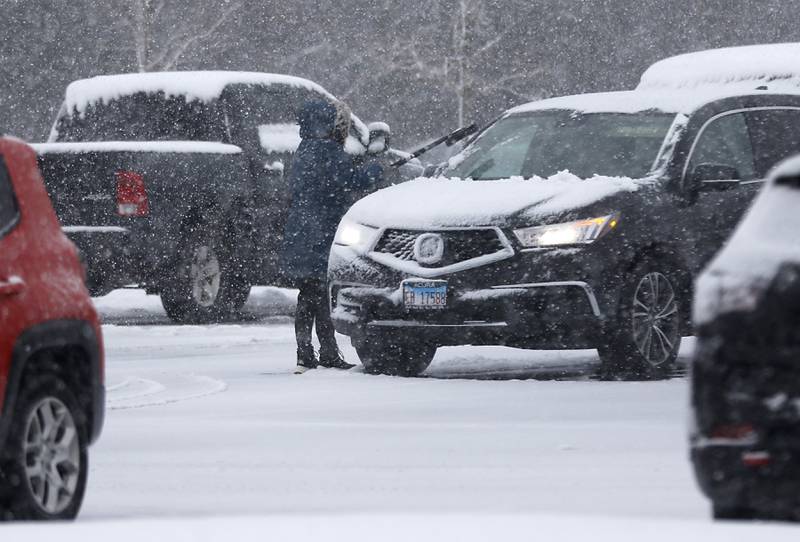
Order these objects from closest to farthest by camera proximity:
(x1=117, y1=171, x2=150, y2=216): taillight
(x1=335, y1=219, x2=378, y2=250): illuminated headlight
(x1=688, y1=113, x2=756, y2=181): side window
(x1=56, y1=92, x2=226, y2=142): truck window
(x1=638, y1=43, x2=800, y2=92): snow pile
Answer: (x1=335, y1=219, x2=378, y2=250): illuminated headlight, (x1=688, y1=113, x2=756, y2=181): side window, (x1=117, y1=171, x2=150, y2=216): taillight, (x1=56, y1=92, x2=226, y2=142): truck window, (x1=638, y1=43, x2=800, y2=92): snow pile

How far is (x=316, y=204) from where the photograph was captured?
14164 millimetres

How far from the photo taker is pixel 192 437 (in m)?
10.4

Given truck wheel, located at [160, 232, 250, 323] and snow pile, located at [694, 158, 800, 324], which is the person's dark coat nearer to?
truck wheel, located at [160, 232, 250, 323]

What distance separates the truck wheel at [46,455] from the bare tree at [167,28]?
3133cm

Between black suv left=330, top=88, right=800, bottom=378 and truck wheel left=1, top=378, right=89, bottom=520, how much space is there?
536 centimetres

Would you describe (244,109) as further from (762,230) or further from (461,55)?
(461,55)

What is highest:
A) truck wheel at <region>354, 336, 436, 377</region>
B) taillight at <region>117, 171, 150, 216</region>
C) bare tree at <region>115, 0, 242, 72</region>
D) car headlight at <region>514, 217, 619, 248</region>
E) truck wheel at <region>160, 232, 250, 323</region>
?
car headlight at <region>514, 217, 619, 248</region>

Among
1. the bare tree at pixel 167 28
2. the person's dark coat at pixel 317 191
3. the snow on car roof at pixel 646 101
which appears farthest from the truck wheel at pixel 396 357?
the bare tree at pixel 167 28

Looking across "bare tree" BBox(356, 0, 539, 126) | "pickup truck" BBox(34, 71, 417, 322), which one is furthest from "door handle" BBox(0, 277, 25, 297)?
"bare tree" BBox(356, 0, 539, 126)

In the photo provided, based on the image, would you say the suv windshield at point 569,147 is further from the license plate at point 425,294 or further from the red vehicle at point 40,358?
the red vehicle at point 40,358

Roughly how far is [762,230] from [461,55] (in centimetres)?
3577

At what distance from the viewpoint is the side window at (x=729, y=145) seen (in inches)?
550

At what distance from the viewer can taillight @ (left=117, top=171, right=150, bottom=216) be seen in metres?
17.2

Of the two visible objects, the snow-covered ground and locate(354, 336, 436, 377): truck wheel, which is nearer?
the snow-covered ground
